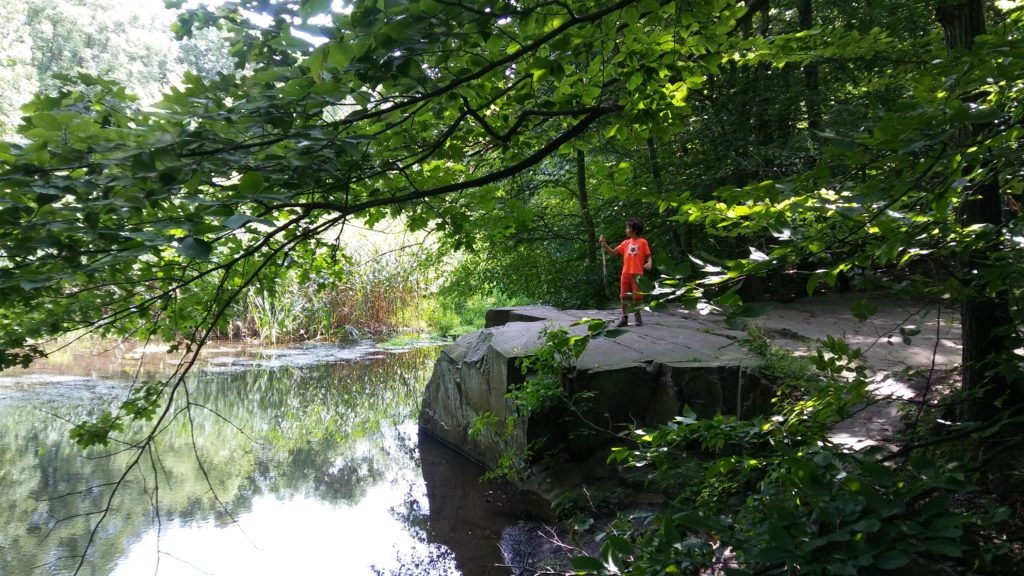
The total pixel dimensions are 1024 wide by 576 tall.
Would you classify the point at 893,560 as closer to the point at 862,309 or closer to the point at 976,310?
the point at 862,309

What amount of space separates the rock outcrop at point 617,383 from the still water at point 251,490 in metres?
0.67

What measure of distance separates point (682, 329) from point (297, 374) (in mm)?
6998

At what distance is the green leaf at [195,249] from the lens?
126 cm

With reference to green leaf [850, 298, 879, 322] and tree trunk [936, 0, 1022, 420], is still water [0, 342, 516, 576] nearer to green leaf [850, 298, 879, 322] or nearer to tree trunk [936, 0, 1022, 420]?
green leaf [850, 298, 879, 322]

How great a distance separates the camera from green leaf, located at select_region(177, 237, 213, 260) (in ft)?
4.14

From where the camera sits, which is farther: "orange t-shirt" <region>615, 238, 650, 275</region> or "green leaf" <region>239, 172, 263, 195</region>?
"orange t-shirt" <region>615, 238, 650, 275</region>

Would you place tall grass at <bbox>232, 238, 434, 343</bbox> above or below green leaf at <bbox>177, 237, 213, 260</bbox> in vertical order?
below

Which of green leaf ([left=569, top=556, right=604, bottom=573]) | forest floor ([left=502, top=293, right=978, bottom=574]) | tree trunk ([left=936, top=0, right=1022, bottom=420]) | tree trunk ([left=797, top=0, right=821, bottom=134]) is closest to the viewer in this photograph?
green leaf ([left=569, top=556, right=604, bottom=573])

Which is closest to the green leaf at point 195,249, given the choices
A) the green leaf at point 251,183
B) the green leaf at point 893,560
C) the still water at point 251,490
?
the green leaf at point 251,183

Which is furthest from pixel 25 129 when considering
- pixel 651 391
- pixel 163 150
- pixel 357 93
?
pixel 651 391

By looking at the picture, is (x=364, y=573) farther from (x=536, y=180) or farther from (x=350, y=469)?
(x=536, y=180)

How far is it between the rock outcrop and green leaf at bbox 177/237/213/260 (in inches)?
126

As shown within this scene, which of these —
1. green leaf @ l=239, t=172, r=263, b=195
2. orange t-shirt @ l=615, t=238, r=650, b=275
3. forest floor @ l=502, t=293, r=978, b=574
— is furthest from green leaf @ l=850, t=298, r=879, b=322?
orange t-shirt @ l=615, t=238, r=650, b=275

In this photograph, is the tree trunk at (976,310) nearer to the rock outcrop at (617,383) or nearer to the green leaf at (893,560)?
the rock outcrop at (617,383)
